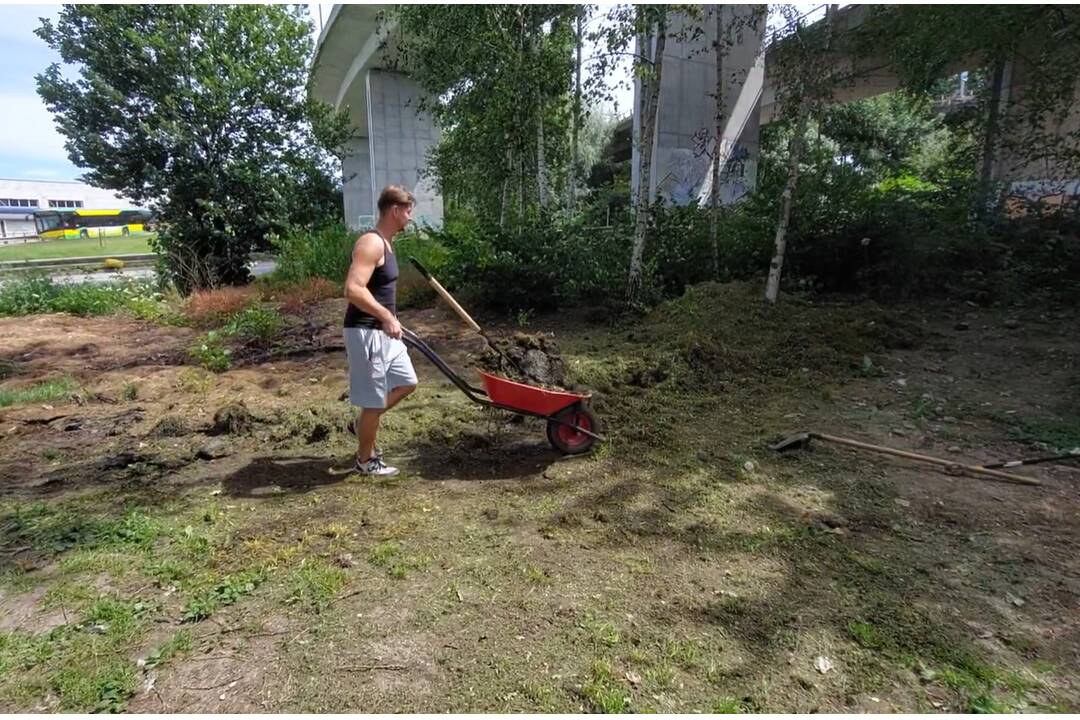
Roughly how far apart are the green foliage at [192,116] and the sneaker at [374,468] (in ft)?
35.3

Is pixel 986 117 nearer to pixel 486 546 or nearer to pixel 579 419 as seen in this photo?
pixel 579 419

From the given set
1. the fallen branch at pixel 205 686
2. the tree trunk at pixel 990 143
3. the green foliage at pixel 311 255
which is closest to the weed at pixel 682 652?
the fallen branch at pixel 205 686

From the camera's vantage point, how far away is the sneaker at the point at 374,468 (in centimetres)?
375

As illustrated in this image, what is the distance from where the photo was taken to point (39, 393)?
18.4 feet

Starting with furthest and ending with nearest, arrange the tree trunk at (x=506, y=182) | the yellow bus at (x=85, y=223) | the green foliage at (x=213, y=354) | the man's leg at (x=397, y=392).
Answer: the yellow bus at (x=85, y=223) < the tree trunk at (x=506, y=182) < the green foliage at (x=213, y=354) < the man's leg at (x=397, y=392)

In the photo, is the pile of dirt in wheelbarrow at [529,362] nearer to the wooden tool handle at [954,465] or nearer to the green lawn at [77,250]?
the wooden tool handle at [954,465]

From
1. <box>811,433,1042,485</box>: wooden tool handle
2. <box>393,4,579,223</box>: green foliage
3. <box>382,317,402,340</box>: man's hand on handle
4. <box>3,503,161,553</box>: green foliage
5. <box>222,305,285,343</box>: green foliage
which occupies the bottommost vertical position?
<box>3,503,161,553</box>: green foliage

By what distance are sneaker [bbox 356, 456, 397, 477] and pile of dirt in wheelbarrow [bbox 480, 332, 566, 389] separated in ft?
3.94

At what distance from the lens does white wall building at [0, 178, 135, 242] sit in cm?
4162

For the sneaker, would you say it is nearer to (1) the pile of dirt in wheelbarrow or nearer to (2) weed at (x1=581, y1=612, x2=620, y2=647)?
(1) the pile of dirt in wheelbarrow

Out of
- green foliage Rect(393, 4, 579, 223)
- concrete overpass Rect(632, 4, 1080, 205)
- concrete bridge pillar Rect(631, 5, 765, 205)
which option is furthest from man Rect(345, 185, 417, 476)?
concrete bridge pillar Rect(631, 5, 765, 205)

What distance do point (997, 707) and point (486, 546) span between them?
2.07 m

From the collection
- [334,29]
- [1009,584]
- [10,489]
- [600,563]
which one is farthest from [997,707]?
[334,29]

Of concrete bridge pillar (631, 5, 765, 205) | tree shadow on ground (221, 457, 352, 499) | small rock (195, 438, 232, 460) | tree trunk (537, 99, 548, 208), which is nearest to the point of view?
tree shadow on ground (221, 457, 352, 499)
